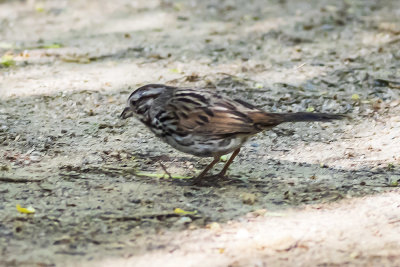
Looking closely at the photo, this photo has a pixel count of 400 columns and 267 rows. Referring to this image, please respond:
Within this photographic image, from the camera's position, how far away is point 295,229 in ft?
→ 14.1

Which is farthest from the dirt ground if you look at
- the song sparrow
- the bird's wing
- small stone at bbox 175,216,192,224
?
the bird's wing

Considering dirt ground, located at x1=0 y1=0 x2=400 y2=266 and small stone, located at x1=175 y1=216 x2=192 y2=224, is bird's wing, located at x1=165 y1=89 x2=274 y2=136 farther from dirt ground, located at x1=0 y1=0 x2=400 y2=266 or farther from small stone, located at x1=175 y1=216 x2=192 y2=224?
small stone, located at x1=175 y1=216 x2=192 y2=224

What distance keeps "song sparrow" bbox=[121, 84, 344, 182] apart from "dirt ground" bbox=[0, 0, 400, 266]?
354 millimetres

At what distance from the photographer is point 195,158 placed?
5.79 meters

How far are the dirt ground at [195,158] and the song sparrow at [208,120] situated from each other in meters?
0.35

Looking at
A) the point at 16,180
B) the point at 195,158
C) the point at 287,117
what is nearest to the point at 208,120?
the point at 287,117

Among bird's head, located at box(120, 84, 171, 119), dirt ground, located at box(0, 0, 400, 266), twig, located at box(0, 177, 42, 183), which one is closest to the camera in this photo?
dirt ground, located at box(0, 0, 400, 266)

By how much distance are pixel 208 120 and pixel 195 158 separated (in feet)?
2.84

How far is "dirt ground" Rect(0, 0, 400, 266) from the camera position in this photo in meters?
4.11

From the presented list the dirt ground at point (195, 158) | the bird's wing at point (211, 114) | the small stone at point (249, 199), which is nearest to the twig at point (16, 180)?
the dirt ground at point (195, 158)

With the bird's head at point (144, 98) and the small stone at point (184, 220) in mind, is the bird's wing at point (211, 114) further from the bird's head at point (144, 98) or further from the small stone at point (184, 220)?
the small stone at point (184, 220)

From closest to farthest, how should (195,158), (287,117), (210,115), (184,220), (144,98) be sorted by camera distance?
(184,220), (287,117), (210,115), (144,98), (195,158)

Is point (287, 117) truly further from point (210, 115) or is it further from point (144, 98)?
point (144, 98)

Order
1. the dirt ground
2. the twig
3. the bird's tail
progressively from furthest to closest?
the twig
the bird's tail
the dirt ground
